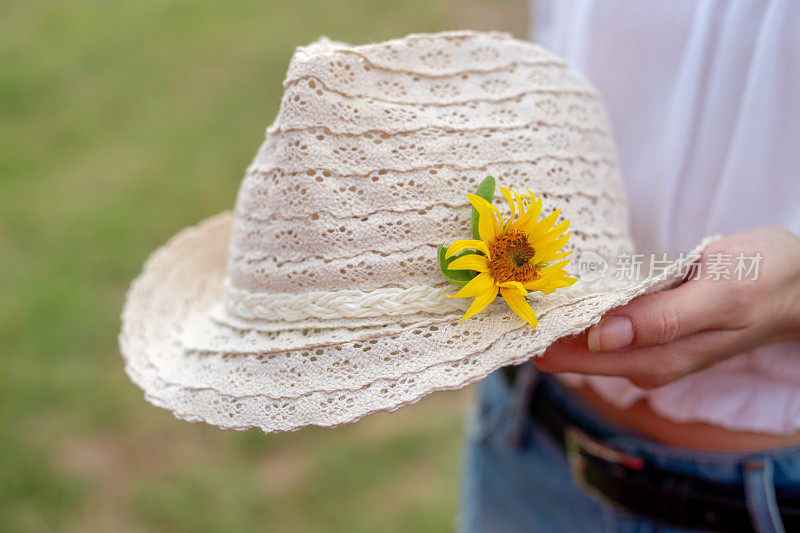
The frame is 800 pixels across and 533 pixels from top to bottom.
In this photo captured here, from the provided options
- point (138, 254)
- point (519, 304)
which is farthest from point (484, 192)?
point (138, 254)

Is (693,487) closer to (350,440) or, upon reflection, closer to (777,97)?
(777,97)

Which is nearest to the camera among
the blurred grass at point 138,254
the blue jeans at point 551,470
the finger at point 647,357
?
the finger at point 647,357

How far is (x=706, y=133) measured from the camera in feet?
3.29

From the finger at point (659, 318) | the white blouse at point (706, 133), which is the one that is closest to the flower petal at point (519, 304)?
the finger at point (659, 318)

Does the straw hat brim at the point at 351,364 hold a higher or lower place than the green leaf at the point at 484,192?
lower

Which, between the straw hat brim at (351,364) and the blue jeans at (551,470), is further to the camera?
the blue jeans at (551,470)

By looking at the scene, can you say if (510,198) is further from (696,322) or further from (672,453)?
(672,453)

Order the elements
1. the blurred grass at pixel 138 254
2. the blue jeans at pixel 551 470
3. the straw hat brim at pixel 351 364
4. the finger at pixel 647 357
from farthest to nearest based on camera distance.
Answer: the blurred grass at pixel 138 254, the blue jeans at pixel 551 470, the finger at pixel 647 357, the straw hat brim at pixel 351 364

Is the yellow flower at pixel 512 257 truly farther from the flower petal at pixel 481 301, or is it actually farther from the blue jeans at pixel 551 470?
the blue jeans at pixel 551 470

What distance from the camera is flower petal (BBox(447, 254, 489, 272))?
75 cm

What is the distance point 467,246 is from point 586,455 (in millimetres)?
561

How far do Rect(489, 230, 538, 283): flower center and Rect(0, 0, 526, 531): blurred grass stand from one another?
5.38 ft

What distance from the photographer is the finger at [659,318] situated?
791 mm

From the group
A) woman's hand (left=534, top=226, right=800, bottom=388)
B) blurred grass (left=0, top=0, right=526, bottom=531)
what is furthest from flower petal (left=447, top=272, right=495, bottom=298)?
blurred grass (left=0, top=0, right=526, bottom=531)
